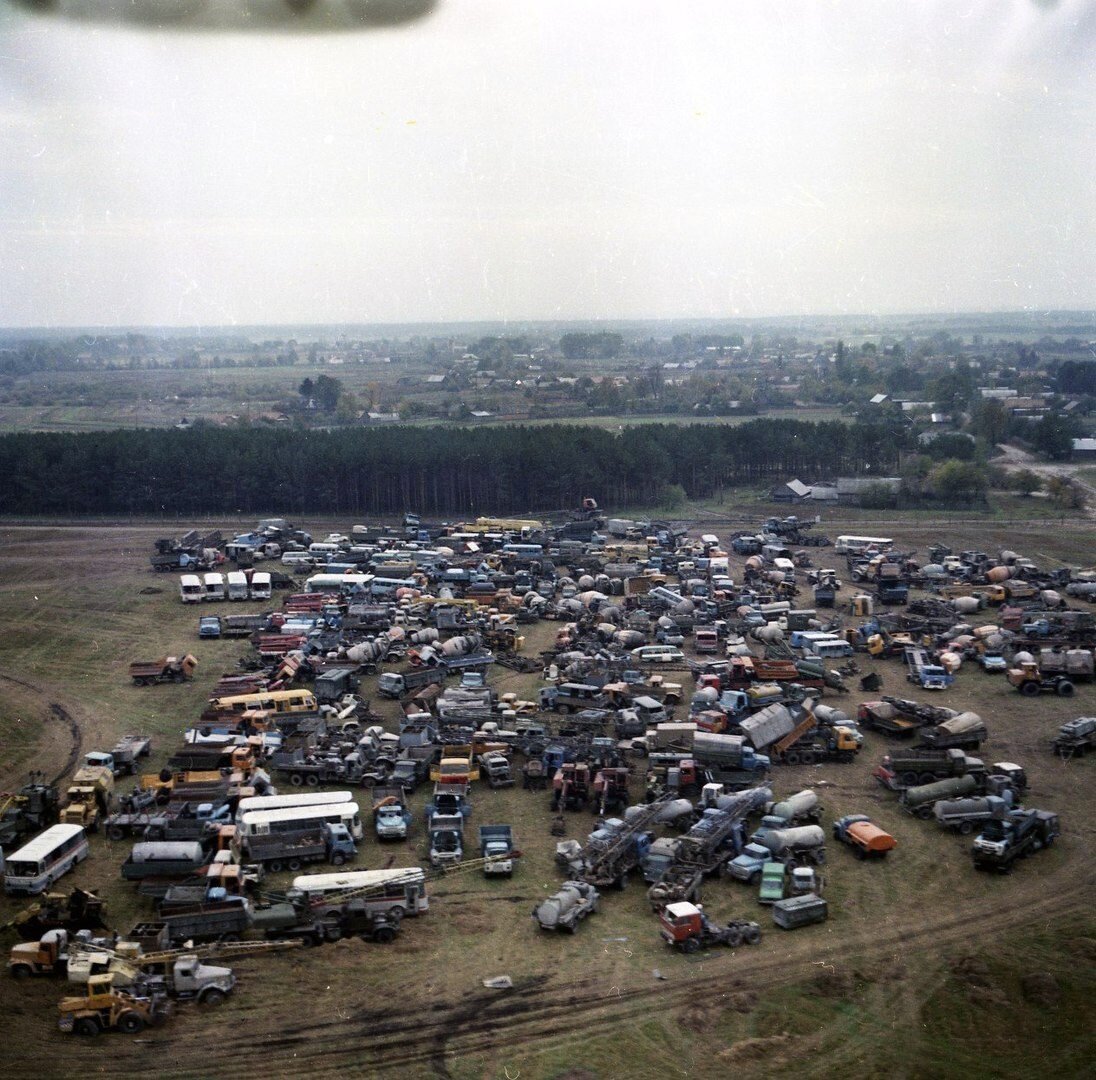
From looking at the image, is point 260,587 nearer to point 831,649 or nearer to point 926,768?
point 831,649

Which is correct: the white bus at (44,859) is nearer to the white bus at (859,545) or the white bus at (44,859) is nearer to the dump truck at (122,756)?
the dump truck at (122,756)

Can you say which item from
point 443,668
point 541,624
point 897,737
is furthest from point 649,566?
point 897,737

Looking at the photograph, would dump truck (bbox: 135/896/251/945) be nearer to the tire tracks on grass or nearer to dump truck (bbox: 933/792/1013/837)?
the tire tracks on grass

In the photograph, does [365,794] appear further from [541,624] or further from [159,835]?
[541,624]

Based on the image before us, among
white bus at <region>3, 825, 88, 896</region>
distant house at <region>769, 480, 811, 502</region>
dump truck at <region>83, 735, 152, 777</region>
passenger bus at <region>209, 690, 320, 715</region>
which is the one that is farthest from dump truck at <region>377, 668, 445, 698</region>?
distant house at <region>769, 480, 811, 502</region>

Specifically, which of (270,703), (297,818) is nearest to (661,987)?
(297,818)

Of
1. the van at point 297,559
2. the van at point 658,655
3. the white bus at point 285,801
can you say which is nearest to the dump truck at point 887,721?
the van at point 658,655
